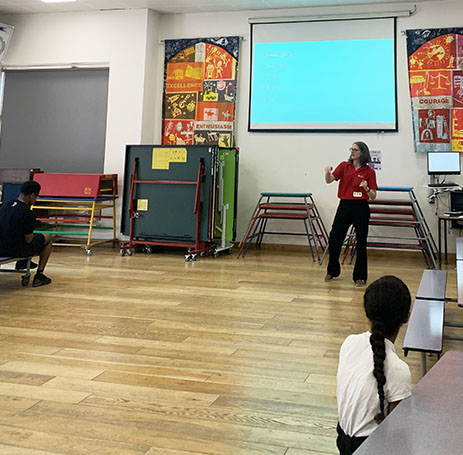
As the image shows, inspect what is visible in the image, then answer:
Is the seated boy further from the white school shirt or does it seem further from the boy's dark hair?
the white school shirt

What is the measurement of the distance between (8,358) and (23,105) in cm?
639

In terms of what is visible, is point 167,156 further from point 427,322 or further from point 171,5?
point 427,322

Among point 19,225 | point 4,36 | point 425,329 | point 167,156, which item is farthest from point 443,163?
point 4,36

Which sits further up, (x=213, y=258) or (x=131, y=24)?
(x=131, y=24)

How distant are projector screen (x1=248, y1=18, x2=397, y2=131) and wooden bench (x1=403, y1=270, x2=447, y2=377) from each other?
4122mm

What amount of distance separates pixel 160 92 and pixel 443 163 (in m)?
4.04

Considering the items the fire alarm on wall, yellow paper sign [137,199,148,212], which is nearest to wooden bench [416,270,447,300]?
yellow paper sign [137,199,148,212]

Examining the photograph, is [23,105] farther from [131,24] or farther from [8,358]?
[8,358]

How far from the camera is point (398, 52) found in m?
6.88

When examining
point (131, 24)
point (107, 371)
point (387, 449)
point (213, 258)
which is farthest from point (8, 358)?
point (131, 24)

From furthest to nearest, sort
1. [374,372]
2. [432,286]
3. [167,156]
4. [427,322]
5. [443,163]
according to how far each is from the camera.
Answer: [167,156] < [443,163] < [432,286] < [427,322] < [374,372]

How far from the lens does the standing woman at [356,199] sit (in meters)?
4.91

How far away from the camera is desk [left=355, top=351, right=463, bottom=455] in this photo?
734mm

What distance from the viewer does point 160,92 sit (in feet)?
25.4
